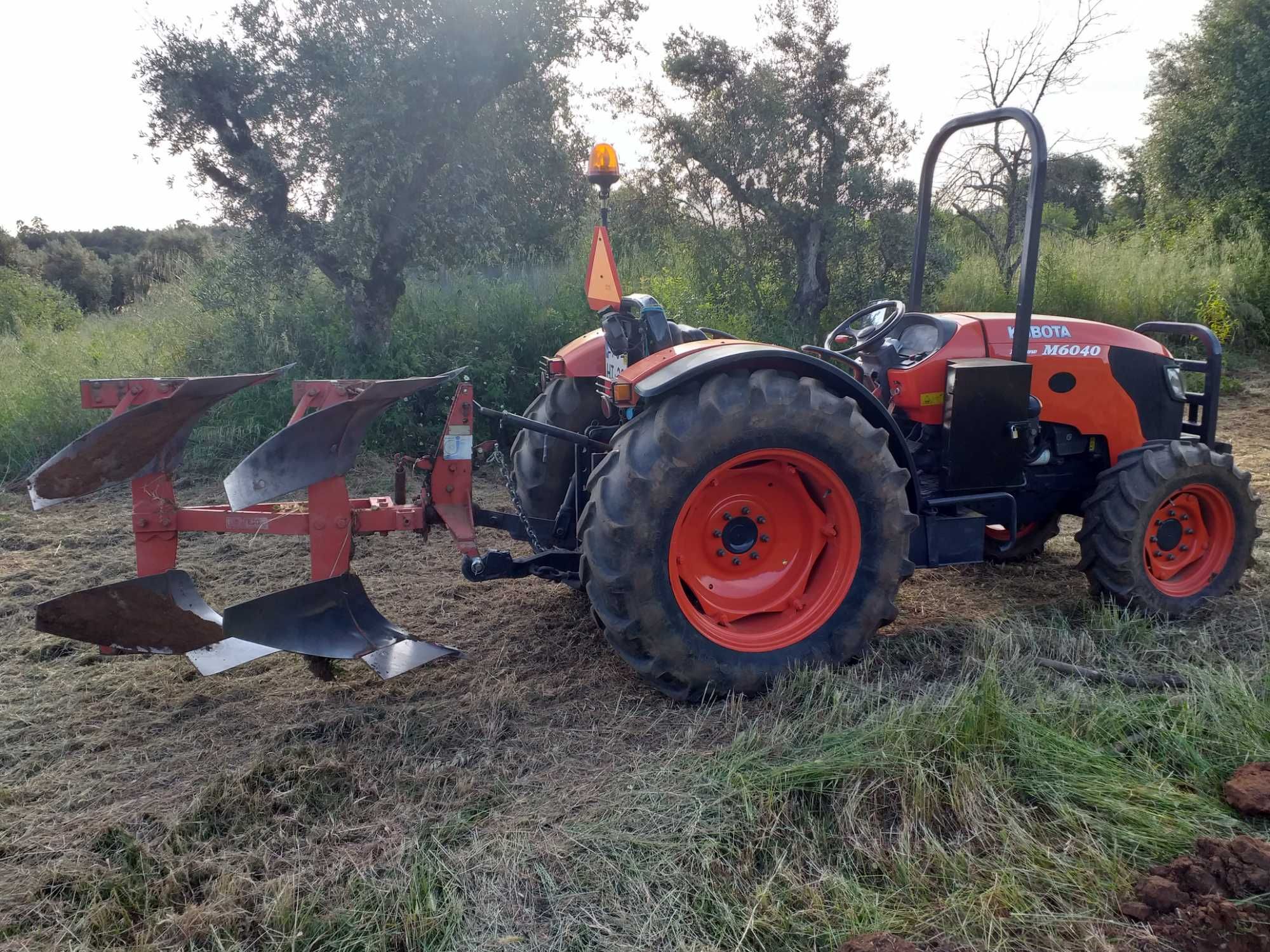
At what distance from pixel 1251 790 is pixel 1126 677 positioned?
2.69ft

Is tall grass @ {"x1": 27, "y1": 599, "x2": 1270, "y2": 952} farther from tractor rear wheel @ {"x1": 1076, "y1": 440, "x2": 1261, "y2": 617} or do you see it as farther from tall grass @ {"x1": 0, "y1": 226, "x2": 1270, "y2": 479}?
tall grass @ {"x1": 0, "y1": 226, "x2": 1270, "y2": 479}

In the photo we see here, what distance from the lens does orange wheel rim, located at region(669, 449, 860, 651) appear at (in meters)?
3.12

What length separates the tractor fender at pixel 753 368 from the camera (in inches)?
114

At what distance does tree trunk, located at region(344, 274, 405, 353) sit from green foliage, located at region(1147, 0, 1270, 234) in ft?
41.6

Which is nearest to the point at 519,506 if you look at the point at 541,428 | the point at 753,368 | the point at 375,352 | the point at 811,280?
the point at 541,428

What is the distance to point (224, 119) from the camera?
699cm

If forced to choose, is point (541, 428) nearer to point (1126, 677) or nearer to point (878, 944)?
point (878, 944)

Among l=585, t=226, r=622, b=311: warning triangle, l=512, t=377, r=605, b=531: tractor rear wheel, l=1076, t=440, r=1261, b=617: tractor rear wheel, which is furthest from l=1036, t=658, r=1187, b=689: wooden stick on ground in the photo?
l=585, t=226, r=622, b=311: warning triangle

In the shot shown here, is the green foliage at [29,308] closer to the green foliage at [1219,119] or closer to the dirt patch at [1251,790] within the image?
the dirt patch at [1251,790]

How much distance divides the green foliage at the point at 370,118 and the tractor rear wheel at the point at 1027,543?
16.1 feet

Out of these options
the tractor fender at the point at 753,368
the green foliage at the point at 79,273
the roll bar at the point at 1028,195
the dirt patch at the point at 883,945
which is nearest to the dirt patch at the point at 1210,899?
the dirt patch at the point at 883,945

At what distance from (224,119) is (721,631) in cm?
626

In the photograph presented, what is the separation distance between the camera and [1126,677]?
3.13 meters

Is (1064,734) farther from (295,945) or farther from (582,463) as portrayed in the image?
(295,945)
